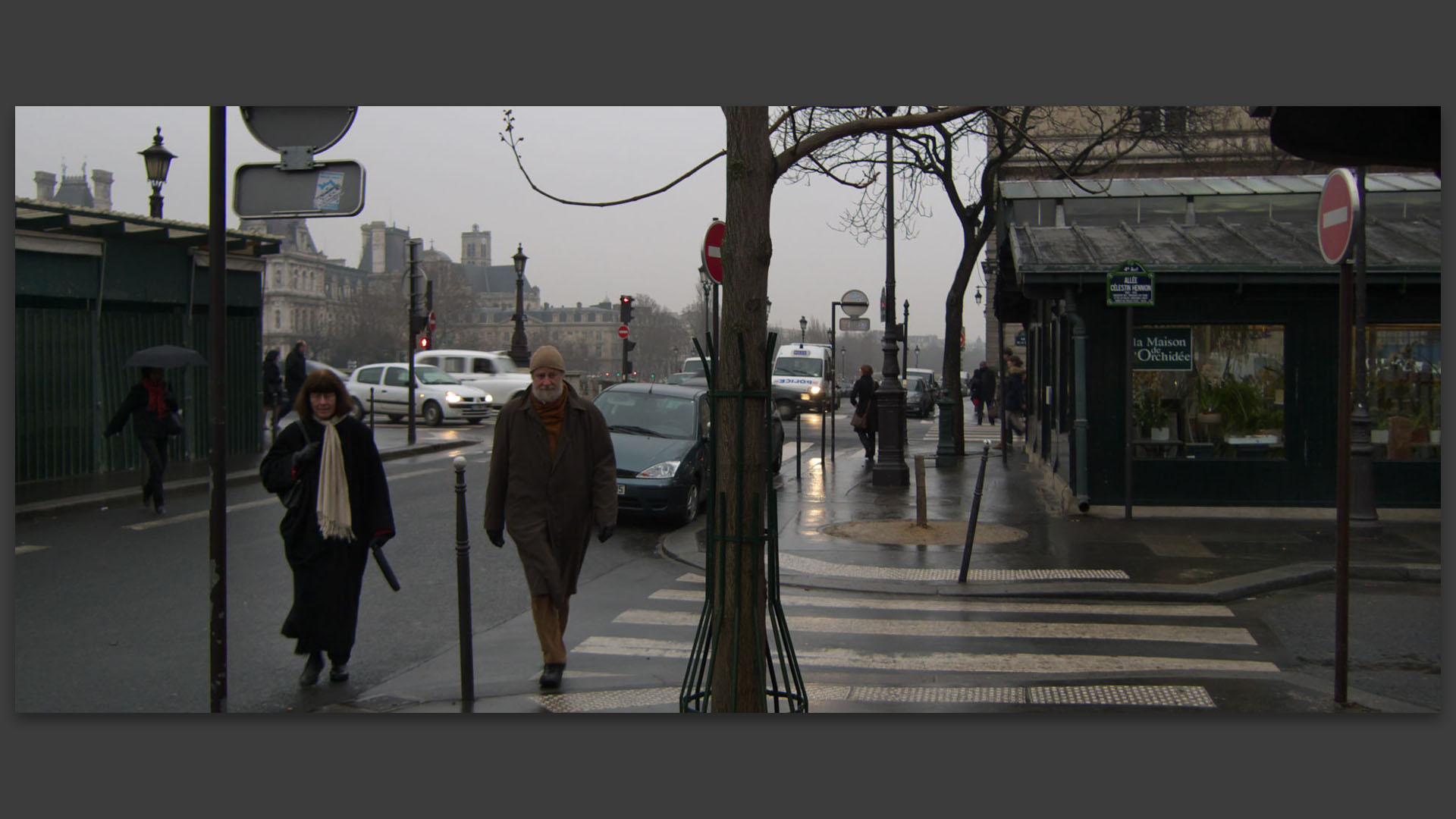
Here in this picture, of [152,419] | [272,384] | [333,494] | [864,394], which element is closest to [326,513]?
[333,494]

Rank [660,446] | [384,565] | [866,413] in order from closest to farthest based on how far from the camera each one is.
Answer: [384,565] → [660,446] → [866,413]

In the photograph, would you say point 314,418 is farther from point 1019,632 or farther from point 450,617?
point 1019,632

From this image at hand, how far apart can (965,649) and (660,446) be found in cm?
648

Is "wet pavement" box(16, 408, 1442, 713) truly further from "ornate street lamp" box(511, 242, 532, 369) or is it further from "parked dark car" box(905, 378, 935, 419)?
"parked dark car" box(905, 378, 935, 419)

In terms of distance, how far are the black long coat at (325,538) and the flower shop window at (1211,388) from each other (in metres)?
9.05

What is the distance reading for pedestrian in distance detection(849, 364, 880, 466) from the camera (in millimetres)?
20780

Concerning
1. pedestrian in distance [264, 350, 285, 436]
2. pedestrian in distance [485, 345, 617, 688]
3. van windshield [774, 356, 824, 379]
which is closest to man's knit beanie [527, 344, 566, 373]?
pedestrian in distance [485, 345, 617, 688]

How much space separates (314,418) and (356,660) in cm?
159

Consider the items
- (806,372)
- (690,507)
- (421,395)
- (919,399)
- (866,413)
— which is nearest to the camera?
(690,507)

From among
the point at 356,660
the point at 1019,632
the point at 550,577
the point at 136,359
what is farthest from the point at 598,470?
the point at 136,359

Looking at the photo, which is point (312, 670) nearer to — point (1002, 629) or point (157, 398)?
point (1002, 629)

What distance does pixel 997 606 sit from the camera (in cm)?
891

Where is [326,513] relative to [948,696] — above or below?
above

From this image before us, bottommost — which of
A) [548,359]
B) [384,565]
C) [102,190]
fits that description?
[384,565]
